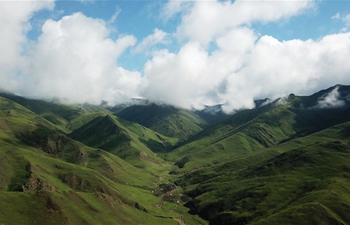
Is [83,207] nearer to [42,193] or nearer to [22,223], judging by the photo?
[42,193]

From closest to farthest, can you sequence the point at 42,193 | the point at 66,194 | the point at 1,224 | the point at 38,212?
the point at 1,224, the point at 38,212, the point at 42,193, the point at 66,194

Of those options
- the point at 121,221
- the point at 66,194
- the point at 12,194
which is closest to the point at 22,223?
the point at 12,194

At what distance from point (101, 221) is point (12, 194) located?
47.6 meters

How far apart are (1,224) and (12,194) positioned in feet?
96.6

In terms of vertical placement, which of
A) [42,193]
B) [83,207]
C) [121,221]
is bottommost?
[121,221]

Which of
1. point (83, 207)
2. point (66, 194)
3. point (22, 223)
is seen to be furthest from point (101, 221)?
point (22, 223)

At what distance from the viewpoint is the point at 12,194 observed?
16412 centimetres

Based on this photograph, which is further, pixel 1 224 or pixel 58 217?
pixel 58 217

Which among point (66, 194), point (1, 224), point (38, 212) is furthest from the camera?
point (66, 194)

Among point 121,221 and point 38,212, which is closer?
point 38,212

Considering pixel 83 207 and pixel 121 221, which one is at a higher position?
pixel 83 207

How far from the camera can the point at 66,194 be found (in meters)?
183

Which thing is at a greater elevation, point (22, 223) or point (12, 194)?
point (12, 194)

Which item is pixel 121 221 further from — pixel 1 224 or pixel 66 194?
pixel 1 224
